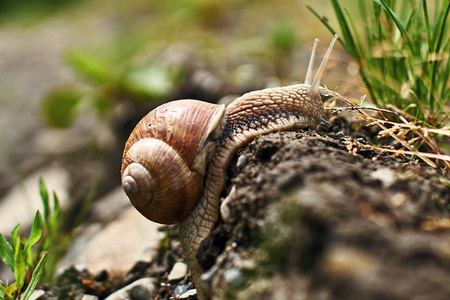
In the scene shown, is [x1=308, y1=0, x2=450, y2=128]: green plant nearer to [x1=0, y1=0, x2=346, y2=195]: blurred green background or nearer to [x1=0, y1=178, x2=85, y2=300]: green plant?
[x1=0, y1=0, x2=346, y2=195]: blurred green background

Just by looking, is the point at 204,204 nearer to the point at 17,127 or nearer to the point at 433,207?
the point at 433,207

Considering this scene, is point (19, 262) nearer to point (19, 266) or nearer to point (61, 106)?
point (19, 266)

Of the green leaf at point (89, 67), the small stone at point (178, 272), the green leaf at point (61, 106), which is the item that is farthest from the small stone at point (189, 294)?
the green leaf at point (61, 106)

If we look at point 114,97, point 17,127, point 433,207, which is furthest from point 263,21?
point 433,207

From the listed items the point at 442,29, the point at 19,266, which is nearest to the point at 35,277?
the point at 19,266

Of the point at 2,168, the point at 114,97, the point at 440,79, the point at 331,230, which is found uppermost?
the point at 331,230

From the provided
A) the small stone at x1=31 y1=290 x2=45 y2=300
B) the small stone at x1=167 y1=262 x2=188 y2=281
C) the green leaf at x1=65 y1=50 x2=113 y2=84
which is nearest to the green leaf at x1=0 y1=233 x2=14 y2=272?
the small stone at x1=31 y1=290 x2=45 y2=300
